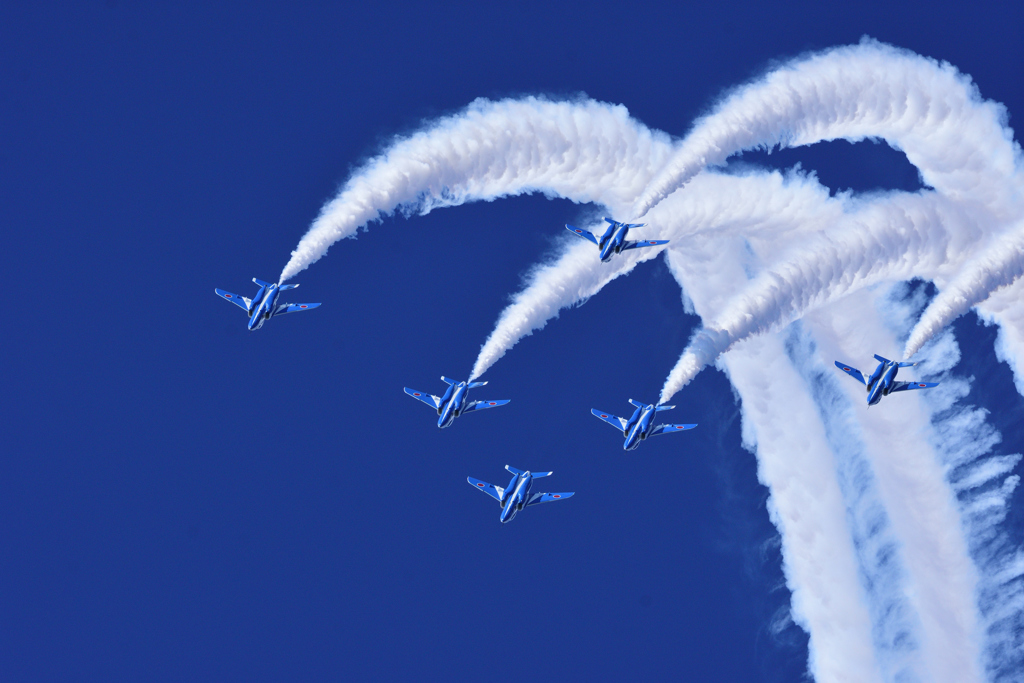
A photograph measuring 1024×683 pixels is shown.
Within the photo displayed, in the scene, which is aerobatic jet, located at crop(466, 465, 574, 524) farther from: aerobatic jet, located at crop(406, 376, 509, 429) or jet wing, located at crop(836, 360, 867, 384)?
jet wing, located at crop(836, 360, 867, 384)

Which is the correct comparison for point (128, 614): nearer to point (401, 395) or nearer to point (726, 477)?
point (401, 395)

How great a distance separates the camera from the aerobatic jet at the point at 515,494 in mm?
51906

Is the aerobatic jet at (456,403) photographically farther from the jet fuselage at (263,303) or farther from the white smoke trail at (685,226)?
the jet fuselage at (263,303)

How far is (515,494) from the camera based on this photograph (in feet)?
171

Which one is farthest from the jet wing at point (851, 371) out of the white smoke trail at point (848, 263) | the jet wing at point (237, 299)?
the jet wing at point (237, 299)

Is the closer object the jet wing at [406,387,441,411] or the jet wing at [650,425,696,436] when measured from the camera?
the jet wing at [650,425,696,436]

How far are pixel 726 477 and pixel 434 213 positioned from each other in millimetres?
23259

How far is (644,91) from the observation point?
172 feet

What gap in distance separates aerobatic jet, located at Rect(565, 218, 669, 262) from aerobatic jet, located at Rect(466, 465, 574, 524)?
13.0 m

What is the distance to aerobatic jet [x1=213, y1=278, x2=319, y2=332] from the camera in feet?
161

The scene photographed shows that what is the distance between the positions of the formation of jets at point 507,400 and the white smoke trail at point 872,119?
264 cm

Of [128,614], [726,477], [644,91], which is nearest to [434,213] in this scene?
[644,91]

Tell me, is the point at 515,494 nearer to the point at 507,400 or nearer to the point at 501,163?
the point at 507,400

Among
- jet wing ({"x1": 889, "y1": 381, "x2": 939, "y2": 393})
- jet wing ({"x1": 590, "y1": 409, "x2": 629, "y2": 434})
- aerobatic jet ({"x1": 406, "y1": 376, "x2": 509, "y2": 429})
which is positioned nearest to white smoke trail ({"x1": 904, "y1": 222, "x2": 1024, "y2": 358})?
jet wing ({"x1": 889, "y1": 381, "x2": 939, "y2": 393})
